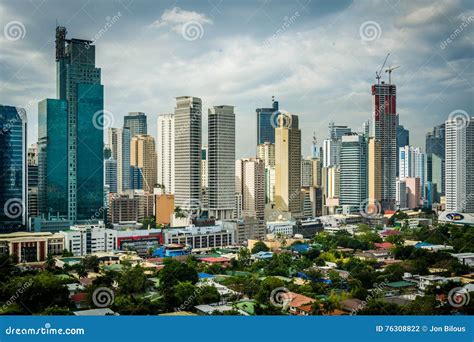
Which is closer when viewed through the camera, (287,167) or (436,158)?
(436,158)

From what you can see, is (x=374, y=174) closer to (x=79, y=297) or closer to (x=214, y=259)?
(x=214, y=259)

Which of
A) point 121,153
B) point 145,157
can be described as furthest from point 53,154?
point 121,153

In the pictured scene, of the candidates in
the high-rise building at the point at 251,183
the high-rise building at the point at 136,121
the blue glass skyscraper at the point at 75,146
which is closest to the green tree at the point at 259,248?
the high-rise building at the point at 136,121

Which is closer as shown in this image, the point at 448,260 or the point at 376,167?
the point at 448,260

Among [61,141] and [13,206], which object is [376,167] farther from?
[13,206]

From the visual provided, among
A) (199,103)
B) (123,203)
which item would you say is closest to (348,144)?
(199,103)
